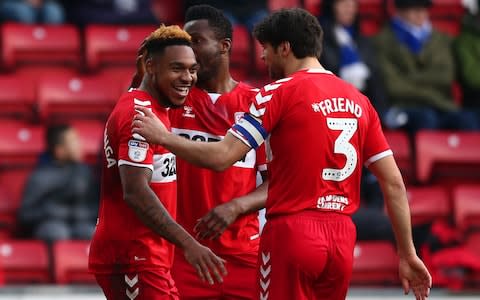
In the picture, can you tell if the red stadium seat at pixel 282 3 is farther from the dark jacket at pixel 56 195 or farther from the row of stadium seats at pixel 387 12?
the dark jacket at pixel 56 195

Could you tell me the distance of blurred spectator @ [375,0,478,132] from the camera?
11891 millimetres

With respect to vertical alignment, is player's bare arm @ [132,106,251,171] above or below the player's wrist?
above

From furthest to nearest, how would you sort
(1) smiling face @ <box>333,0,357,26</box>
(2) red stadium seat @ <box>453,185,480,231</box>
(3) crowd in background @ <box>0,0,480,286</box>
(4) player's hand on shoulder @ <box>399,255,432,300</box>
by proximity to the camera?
(1) smiling face @ <box>333,0,357,26</box> < (2) red stadium seat @ <box>453,185,480,231</box> < (3) crowd in background @ <box>0,0,480,286</box> < (4) player's hand on shoulder @ <box>399,255,432,300</box>

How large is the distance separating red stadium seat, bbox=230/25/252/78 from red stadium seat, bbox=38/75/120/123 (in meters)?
1.21

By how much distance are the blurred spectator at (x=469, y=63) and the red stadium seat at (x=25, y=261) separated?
464cm

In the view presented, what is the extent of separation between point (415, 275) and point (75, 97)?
6.29 m

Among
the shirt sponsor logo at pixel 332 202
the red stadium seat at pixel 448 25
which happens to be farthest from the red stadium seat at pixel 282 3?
the shirt sponsor logo at pixel 332 202

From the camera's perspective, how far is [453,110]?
39.1ft

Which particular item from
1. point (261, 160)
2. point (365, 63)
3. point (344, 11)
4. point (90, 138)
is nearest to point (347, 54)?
point (365, 63)

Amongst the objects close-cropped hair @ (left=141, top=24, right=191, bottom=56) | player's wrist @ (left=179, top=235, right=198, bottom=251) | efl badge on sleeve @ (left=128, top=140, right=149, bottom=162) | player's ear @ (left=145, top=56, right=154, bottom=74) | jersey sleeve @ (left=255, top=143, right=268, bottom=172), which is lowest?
player's wrist @ (left=179, top=235, right=198, bottom=251)

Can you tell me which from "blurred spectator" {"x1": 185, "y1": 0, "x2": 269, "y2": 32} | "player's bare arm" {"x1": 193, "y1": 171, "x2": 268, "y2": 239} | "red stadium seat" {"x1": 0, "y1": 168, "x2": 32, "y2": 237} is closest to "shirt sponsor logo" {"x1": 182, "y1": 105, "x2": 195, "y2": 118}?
"player's bare arm" {"x1": 193, "y1": 171, "x2": 268, "y2": 239}

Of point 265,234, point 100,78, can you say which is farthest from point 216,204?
point 100,78

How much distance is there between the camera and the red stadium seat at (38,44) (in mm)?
12016

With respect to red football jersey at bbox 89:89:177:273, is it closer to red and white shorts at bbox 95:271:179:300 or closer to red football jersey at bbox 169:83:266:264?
Answer: red and white shorts at bbox 95:271:179:300
